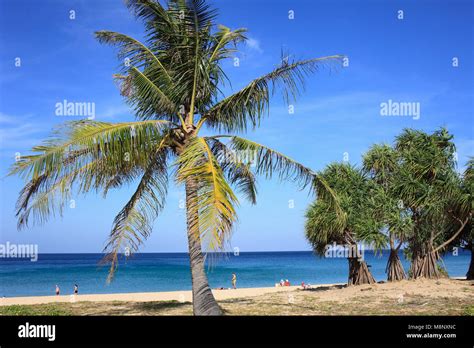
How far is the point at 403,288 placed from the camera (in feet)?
61.0

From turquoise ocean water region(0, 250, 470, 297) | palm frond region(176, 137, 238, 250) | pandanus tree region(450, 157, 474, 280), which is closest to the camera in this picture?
palm frond region(176, 137, 238, 250)

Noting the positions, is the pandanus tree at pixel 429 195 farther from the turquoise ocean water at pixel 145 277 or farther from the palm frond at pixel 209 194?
the palm frond at pixel 209 194

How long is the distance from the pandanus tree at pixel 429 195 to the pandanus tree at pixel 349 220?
5.73 ft

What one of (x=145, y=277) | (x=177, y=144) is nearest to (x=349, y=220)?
(x=177, y=144)

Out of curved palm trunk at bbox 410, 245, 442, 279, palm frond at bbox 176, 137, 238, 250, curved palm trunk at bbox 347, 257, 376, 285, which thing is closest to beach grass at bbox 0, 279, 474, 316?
curved palm trunk at bbox 410, 245, 442, 279

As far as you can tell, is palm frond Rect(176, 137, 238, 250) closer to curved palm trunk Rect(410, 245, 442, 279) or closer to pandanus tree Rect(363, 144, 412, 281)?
pandanus tree Rect(363, 144, 412, 281)

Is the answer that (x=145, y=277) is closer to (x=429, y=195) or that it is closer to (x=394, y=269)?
(x=394, y=269)

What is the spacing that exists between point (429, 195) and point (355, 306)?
7864 mm

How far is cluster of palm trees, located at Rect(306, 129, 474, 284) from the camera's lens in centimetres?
2050

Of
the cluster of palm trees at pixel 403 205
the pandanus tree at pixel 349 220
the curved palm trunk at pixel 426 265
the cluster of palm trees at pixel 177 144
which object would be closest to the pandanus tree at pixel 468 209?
the cluster of palm trees at pixel 403 205

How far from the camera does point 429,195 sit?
20312 millimetres

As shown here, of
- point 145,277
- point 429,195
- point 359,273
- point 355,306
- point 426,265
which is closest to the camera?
point 355,306

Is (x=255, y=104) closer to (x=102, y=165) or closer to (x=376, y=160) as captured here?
(x=102, y=165)
